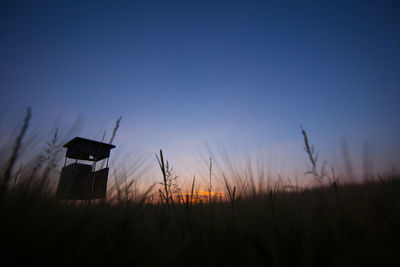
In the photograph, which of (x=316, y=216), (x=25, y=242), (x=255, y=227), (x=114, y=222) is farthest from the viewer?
(x=114, y=222)

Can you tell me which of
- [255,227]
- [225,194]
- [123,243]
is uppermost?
[225,194]

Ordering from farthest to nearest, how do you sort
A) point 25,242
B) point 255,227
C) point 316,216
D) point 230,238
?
point 316,216
point 255,227
point 230,238
point 25,242

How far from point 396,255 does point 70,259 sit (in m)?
1.70

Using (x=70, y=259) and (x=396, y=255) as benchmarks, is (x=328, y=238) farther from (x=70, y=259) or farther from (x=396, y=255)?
(x=70, y=259)

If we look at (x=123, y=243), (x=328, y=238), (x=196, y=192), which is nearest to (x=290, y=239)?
(x=328, y=238)

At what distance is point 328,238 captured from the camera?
1.09 m

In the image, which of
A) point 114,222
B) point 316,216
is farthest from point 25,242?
point 316,216

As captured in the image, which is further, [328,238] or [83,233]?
[83,233]

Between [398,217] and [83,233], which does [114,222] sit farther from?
[398,217]

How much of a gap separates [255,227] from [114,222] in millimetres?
1411

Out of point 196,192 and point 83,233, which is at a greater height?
point 196,192

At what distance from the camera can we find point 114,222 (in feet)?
5.75

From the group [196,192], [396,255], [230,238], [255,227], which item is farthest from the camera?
[196,192]

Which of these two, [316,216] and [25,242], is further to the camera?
[316,216]
